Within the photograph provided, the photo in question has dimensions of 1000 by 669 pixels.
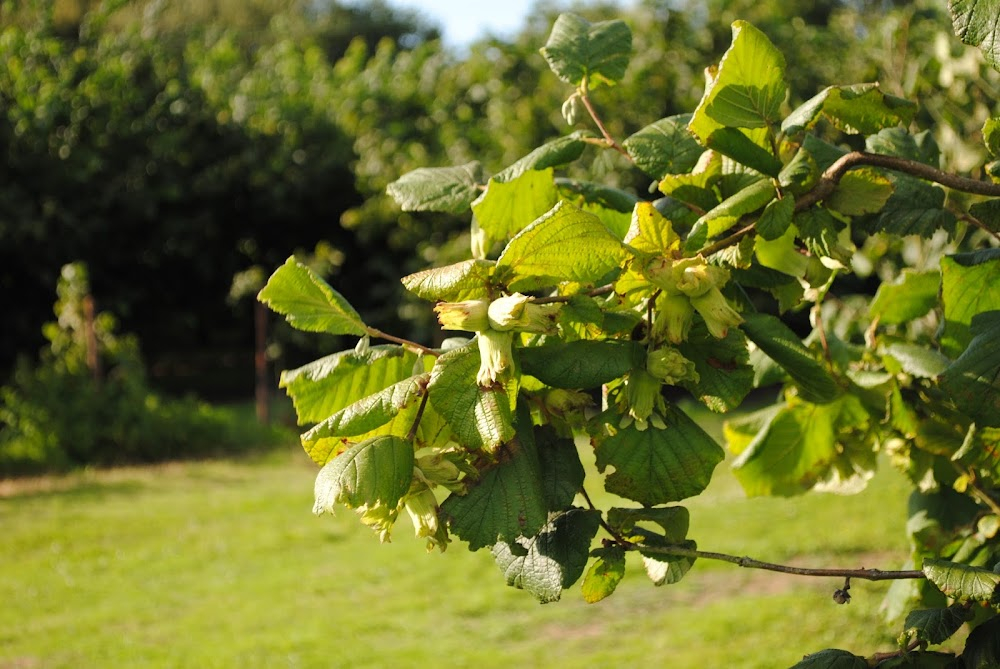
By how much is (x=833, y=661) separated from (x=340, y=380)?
0.64 m

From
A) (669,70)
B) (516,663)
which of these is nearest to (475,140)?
(669,70)

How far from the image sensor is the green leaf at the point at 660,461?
1.05m

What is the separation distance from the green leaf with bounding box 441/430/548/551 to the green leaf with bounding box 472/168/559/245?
0.28m

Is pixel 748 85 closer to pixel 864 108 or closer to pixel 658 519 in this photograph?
pixel 864 108

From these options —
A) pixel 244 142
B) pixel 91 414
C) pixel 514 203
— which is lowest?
pixel 91 414

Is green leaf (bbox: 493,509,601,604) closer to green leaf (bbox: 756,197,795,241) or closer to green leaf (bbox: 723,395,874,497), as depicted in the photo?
green leaf (bbox: 756,197,795,241)

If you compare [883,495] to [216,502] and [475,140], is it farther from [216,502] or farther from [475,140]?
[475,140]

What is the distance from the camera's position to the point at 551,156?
1.25 metres

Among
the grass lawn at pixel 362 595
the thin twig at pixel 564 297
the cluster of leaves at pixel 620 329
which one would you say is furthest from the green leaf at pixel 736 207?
the grass lawn at pixel 362 595

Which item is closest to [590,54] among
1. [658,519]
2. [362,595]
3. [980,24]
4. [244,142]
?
[980,24]

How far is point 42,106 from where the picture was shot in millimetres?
8133

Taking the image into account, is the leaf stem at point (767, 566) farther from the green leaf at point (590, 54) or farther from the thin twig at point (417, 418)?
the green leaf at point (590, 54)

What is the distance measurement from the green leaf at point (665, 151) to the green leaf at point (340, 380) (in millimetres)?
373

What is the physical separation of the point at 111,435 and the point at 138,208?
2.46m
